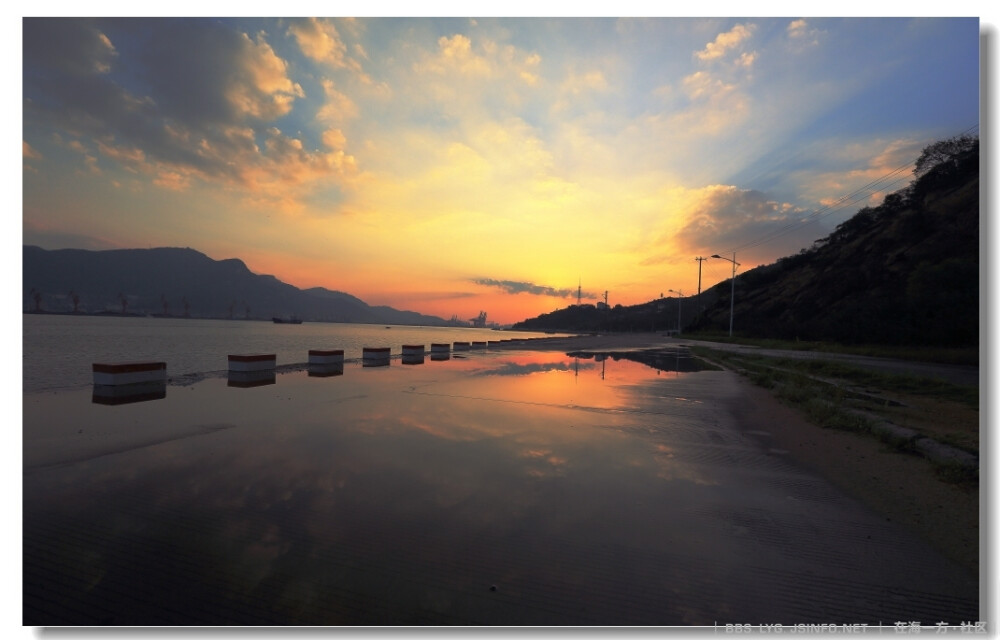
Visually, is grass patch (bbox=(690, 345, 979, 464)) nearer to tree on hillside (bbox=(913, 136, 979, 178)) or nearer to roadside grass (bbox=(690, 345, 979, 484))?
roadside grass (bbox=(690, 345, 979, 484))

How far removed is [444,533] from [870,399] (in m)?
13.6

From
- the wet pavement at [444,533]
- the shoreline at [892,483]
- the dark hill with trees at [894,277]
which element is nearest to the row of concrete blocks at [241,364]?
the wet pavement at [444,533]

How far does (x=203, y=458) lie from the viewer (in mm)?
6293

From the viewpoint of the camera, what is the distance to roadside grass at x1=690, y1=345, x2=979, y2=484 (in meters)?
7.66

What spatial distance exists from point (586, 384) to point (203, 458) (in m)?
13.1

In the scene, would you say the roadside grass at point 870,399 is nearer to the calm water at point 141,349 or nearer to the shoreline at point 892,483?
the shoreline at point 892,483

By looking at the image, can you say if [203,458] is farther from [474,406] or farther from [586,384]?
[586,384]

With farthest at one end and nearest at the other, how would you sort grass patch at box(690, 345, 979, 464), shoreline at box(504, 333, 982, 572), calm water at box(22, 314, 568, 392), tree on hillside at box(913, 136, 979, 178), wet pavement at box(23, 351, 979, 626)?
tree on hillside at box(913, 136, 979, 178) → calm water at box(22, 314, 568, 392) → grass patch at box(690, 345, 979, 464) → shoreline at box(504, 333, 982, 572) → wet pavement at box(23, 351, 979, 626)

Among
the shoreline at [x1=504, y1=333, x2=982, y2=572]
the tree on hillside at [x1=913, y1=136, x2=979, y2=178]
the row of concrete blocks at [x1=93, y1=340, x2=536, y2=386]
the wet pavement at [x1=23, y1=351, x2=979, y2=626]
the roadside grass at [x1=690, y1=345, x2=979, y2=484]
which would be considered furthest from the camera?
the tree on hillside at [x1=913, y1=136, x2=979, y2=178]

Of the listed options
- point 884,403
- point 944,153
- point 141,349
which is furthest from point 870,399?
point 944,153

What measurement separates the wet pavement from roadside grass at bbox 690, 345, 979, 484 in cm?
255

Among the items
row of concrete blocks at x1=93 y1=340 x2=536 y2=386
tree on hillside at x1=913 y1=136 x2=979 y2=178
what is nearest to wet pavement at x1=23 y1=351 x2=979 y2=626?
row of concrete blocks at x1=93 y1=340 x2=536 y2=386

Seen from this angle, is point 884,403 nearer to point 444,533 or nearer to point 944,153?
point 444,533

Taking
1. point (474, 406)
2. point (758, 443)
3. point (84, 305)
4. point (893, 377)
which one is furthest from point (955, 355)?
point (84, 305)
